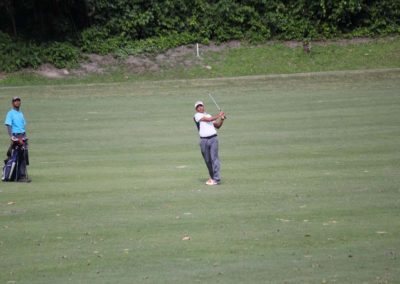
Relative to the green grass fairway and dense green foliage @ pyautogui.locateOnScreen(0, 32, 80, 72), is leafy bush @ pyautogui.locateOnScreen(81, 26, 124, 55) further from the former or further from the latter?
the green grass fairway

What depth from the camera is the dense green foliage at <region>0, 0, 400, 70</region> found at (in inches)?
1948

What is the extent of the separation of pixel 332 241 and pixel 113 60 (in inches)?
1364

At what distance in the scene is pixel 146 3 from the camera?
5084 cm

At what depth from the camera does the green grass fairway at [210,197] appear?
12734mm

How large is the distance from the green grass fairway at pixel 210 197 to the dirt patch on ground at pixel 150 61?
1048cm

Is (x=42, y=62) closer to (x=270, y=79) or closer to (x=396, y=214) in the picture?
(x=270, y=79)

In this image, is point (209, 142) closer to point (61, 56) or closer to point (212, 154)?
point (212, 154)

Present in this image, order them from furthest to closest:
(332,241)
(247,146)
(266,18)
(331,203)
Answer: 1. (266,18)
2. (247,146)
3. (331,203)
4. (332,241)

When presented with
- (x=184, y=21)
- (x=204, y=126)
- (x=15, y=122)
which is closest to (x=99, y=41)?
(x=184, y=21)

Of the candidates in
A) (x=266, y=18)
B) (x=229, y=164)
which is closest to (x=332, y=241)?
(x=229, y=164)

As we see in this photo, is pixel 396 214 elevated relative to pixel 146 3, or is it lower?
lower

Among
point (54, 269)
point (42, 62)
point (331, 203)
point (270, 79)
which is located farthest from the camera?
point (42, 62)

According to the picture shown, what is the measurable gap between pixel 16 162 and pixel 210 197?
5449 millimetres

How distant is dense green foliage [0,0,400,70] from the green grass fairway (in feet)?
48.5
